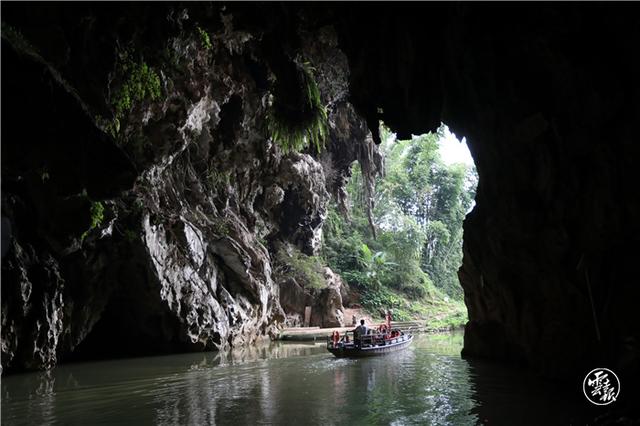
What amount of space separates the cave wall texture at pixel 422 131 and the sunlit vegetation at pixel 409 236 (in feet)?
62.8

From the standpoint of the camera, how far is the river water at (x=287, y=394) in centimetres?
686

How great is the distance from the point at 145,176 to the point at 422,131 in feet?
Result: 34.3

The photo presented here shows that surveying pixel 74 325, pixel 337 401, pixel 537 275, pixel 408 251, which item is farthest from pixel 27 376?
pixel 408 251

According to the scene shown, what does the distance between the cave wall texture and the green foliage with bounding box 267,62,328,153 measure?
947 mm

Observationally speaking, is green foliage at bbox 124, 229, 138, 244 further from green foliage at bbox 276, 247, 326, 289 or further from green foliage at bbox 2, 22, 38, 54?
green foliage at bbox 276, 247, 326, 289

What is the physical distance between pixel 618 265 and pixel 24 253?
40.4 feet

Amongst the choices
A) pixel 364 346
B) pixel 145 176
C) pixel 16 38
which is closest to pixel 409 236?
pixel 364 346

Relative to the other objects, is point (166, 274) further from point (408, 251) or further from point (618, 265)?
point (408, 251)

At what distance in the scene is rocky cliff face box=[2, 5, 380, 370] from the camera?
8000mm

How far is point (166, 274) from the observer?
51.1 feet

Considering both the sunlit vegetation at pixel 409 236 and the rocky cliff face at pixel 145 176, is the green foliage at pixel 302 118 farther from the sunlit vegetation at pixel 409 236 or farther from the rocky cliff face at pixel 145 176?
the sunlit vegetation at pixel 409 236

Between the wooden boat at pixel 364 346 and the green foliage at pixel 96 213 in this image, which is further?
the wooden boat at pixel 364 346

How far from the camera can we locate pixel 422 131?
8.98m

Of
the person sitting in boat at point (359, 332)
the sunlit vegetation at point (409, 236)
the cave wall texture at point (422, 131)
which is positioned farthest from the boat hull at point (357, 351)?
the sunlit vegetation at point (409, 236)
